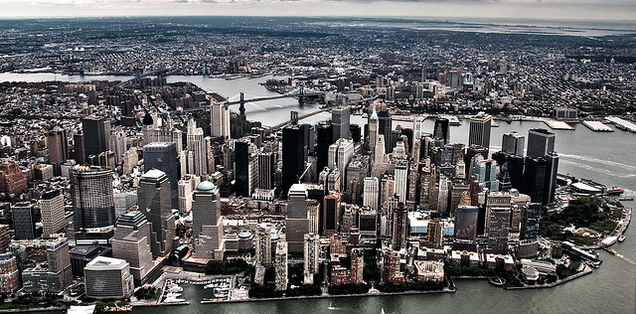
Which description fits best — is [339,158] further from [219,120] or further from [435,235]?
[219,120]

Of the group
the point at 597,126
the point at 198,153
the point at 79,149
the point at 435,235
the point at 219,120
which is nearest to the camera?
the point at 435,235

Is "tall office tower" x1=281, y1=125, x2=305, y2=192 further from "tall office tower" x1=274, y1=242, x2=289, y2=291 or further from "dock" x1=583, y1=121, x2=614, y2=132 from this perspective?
"dock" x1=583, y1=121, x2=614, y2=132

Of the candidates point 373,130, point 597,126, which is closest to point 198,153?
point 373,130

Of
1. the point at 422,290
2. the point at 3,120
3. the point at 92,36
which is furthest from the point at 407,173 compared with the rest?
the point at 92,36

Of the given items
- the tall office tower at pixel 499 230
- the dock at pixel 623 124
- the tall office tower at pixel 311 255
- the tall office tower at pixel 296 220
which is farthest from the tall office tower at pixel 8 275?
the dock at pixel 623 124

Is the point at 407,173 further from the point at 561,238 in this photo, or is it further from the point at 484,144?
the point at 484,144

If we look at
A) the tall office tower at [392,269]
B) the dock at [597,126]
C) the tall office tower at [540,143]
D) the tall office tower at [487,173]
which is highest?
the tall office tower at [540,143]

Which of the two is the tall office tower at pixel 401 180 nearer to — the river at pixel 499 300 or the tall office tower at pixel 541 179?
the tall office tower at pixel 541 179
